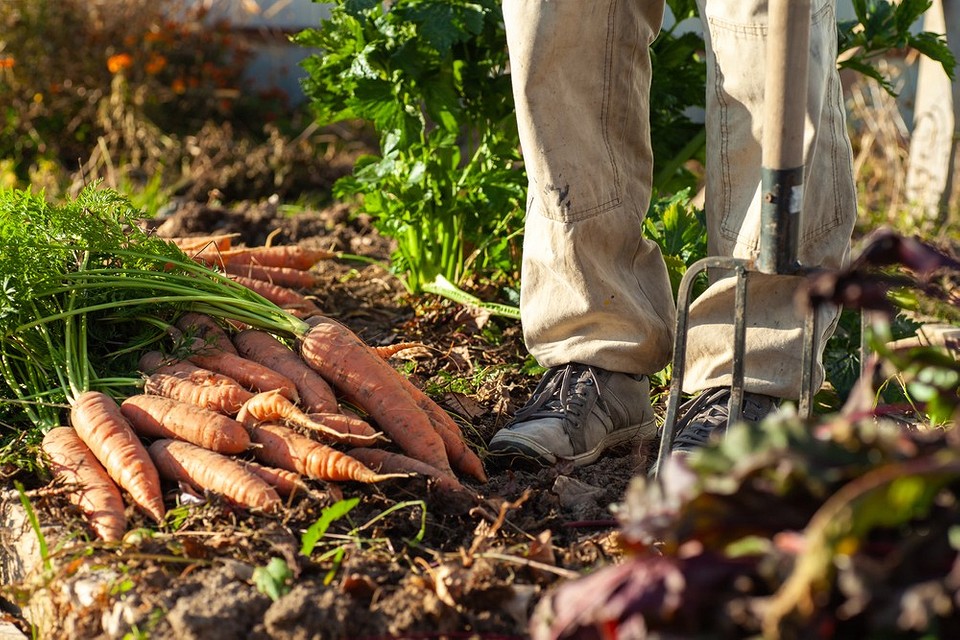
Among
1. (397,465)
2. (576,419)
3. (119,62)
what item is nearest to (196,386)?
(397,465)

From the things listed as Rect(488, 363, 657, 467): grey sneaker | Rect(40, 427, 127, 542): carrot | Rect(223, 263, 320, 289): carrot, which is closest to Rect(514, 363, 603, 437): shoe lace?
Rect(488, 363, 657, 467): grey sneaker

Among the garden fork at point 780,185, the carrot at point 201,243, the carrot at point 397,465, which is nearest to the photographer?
the garden fork at point 780,185

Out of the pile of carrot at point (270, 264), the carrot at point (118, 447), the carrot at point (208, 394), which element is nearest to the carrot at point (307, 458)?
the carrot at point (208, 394)

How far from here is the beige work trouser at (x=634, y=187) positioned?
2078mm

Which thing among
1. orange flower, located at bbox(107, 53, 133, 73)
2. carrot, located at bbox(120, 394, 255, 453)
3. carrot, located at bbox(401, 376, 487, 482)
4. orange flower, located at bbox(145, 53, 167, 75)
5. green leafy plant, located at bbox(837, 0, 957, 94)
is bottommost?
carrot, located at bbox(401, 376, 487, 482)

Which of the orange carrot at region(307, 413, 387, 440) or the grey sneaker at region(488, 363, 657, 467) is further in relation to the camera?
the grey sneaker at region(488, 363, 657, 467)

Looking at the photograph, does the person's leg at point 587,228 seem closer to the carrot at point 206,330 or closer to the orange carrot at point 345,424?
the orange carrot at point 345,424

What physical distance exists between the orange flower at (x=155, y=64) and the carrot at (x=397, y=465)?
4323mm

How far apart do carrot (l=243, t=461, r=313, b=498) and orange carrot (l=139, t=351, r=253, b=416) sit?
0.71 ft

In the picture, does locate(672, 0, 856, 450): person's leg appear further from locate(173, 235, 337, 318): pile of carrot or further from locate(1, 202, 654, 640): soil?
locate(173, 235, 337, 318): pile of carrot

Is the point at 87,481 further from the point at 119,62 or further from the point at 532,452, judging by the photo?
the point at 119,62

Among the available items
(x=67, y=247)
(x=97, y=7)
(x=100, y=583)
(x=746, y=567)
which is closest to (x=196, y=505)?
(x=100, y=583)

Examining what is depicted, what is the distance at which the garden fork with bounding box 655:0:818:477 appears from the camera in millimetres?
1681

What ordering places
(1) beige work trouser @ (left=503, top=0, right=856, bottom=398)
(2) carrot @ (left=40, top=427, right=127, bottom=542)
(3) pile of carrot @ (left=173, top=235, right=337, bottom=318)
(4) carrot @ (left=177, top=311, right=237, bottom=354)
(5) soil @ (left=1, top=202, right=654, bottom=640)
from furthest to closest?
(3) pile of carrot @ (left=173, top=235, right=337, bottom=318) → (4) carrot @ (left=177, top=311, right=237, bottom=354) → (1) beige work trouser @ (left=503, top=0, right=856, bottom=398) → (2) carrot @ (left=40, top=427, right=127, bottom=542) → (5) soil @ (left=1, top=202, right=654, bottom=640)
